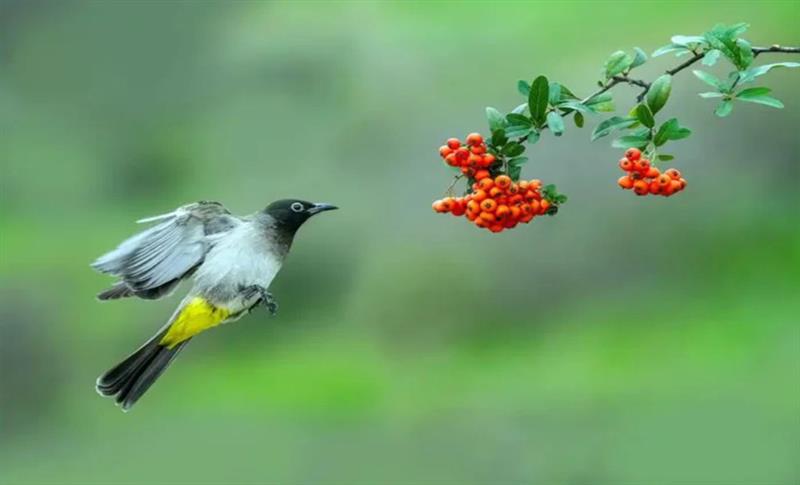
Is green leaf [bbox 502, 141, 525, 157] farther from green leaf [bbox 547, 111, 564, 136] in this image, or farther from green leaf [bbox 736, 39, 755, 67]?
green leaf [bbox 736, 39, 755, 67]

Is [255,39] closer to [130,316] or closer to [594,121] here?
[130,316]

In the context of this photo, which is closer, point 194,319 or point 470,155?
point 470,155

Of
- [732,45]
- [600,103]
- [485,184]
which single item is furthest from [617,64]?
[485,184]

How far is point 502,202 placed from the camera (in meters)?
1.86

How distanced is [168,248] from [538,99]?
2.86ft

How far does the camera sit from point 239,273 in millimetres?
2404

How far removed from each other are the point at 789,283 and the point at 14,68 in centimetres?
388

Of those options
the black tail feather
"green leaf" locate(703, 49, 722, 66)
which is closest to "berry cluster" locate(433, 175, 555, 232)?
"green leaf" locate(703, 49, 722, 66)

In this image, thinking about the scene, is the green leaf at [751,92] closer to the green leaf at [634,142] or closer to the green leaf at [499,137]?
the green leaf at [634,142]

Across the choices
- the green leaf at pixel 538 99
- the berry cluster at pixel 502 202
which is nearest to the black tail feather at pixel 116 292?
the berry cluster at pixel 502 202

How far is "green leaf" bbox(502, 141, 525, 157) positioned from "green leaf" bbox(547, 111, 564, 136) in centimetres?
6

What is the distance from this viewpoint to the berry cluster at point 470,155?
1854mm

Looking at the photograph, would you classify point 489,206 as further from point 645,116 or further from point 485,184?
point 645,116

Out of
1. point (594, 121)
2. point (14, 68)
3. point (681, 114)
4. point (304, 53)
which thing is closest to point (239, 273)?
point (594, 121)
